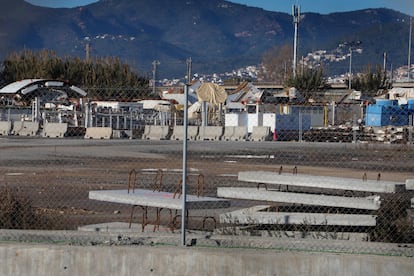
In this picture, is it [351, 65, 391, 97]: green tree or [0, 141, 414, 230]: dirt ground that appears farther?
[351, 65, 391, 97]: green tree

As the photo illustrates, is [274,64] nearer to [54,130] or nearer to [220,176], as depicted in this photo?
[54,130]

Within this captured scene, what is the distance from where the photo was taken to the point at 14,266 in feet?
34.6

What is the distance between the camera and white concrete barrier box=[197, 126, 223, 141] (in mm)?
47578

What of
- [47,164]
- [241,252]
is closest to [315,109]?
[47,164]

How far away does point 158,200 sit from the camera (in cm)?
1207

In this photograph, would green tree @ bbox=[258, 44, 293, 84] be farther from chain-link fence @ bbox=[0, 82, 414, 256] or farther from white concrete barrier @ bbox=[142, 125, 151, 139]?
white concrete barrier @ bbox=[142, 125, 151, 139]

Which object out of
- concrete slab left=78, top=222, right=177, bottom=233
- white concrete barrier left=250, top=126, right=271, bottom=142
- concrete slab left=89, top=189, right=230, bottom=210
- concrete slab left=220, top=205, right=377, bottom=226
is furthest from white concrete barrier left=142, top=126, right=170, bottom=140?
concrete slab left=220, top=205, right=377, bottom=226

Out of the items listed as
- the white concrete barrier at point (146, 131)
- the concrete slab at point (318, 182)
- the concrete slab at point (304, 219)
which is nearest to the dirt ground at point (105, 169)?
the concrete slab at point (318, 182)

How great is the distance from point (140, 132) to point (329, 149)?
50.1ft

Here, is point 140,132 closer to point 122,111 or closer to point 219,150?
point 122,111

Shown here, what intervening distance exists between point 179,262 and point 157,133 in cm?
3890

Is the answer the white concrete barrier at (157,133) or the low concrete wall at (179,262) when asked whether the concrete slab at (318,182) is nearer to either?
the low concrete wall at (179,262)

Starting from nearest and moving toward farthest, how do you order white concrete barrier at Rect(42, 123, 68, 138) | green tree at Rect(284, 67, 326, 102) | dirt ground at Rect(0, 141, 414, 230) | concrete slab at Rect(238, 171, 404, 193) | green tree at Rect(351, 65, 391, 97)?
concrete slab at Rect(238, 171, 404, 193) < dirt ground at Rect(0, 141, 414, 230) < white concrete barrier at Rect(42, 123, 68, 138) < green tree at Rect(284, 67, 326, 102) < green tree at Rect(351, 65, 391, 97)

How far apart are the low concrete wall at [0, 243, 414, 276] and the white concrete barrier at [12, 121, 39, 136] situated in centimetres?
4011
